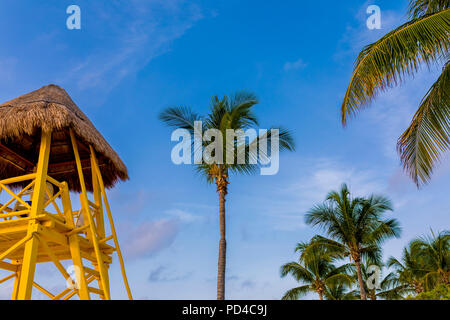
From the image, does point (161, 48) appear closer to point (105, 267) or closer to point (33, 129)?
point (33, 129)

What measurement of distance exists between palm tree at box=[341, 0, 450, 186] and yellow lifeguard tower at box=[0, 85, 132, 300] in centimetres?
621

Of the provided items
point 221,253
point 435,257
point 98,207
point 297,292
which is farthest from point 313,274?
point 98,207

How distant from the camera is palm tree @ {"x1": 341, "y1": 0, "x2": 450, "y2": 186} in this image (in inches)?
306

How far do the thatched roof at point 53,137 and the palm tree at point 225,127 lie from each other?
3.89 metres

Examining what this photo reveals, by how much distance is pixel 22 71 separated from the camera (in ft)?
36.1

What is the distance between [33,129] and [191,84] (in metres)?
5.51

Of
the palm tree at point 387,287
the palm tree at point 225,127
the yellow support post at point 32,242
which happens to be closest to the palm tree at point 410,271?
the palm tree at point 387,287

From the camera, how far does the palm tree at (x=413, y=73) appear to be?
7.77 meters

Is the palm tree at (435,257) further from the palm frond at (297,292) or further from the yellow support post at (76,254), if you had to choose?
the yellow support post at (76,254)

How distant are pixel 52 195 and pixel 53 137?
1.96 metres

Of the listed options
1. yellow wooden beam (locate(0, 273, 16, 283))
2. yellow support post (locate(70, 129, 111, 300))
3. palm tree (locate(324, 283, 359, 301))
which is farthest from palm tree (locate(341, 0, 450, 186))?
palm tree (locate(324, 283, 359, 301))

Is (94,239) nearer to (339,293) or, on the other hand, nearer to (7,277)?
(7,277)
